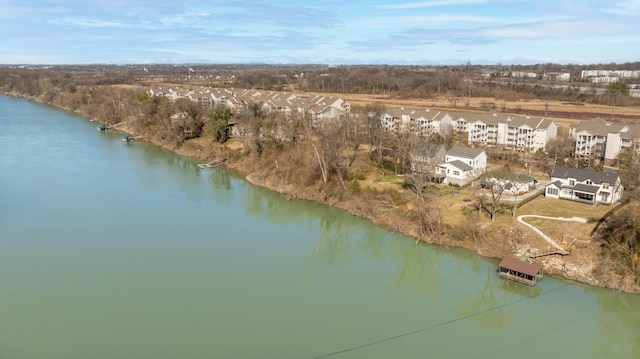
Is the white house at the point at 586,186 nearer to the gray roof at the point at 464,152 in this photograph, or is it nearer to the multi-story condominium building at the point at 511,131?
the gray roof at the point at 464,152

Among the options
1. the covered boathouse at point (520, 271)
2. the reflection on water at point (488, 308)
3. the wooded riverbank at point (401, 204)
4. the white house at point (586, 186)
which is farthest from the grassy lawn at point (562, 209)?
the reflection on water at point (488, 308)

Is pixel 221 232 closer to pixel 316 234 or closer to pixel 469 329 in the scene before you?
pixel 316 234

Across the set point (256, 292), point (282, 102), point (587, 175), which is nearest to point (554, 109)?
point (282, 102)

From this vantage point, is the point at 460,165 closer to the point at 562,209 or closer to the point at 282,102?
the point at 562,209

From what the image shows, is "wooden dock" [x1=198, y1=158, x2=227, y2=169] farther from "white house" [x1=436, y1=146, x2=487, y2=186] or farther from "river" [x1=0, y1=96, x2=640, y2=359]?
"white house" [x1=436, y1=146, x2=487, y2=186]

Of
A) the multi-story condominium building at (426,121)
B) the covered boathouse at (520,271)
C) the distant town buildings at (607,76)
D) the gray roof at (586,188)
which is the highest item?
the distant town buildings at (607,76)

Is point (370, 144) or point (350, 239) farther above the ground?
point (370, 144)

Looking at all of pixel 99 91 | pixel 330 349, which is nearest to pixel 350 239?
pixel 330 349
